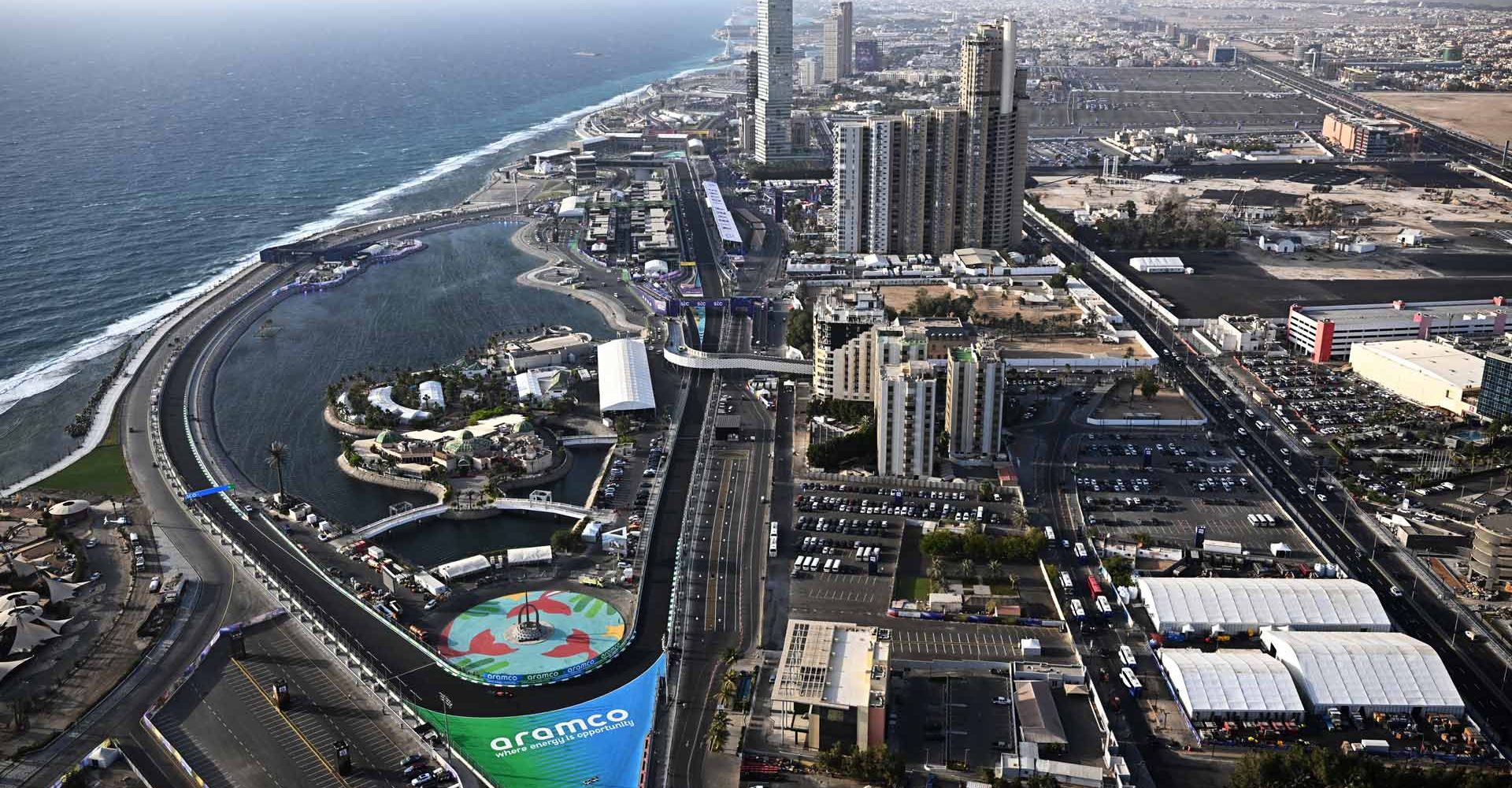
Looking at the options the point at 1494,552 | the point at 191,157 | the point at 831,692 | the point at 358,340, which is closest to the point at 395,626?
the point at 831,692

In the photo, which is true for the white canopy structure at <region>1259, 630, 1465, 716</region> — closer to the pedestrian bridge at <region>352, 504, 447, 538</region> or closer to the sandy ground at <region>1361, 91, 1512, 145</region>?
the pedestrian bridge at <region>352, 504, 447, 538</region>

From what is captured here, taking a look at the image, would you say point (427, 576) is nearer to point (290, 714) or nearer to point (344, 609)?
point (344, 609)

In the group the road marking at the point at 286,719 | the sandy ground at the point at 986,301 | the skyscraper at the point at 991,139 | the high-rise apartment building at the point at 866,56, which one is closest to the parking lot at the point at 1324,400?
the sandy ground at the point at 986,301

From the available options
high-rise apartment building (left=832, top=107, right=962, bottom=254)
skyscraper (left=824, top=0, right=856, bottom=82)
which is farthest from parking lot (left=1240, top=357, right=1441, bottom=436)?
skyscraper (left=824, top=0, right=856, bottom=82)

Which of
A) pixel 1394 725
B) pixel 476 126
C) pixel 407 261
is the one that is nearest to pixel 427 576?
pixel 1394 725

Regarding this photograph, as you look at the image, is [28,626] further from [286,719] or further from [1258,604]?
[1258,604]

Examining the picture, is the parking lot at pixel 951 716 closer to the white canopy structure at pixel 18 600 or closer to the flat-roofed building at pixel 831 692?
the flat-roofed building at pixel 831 692
